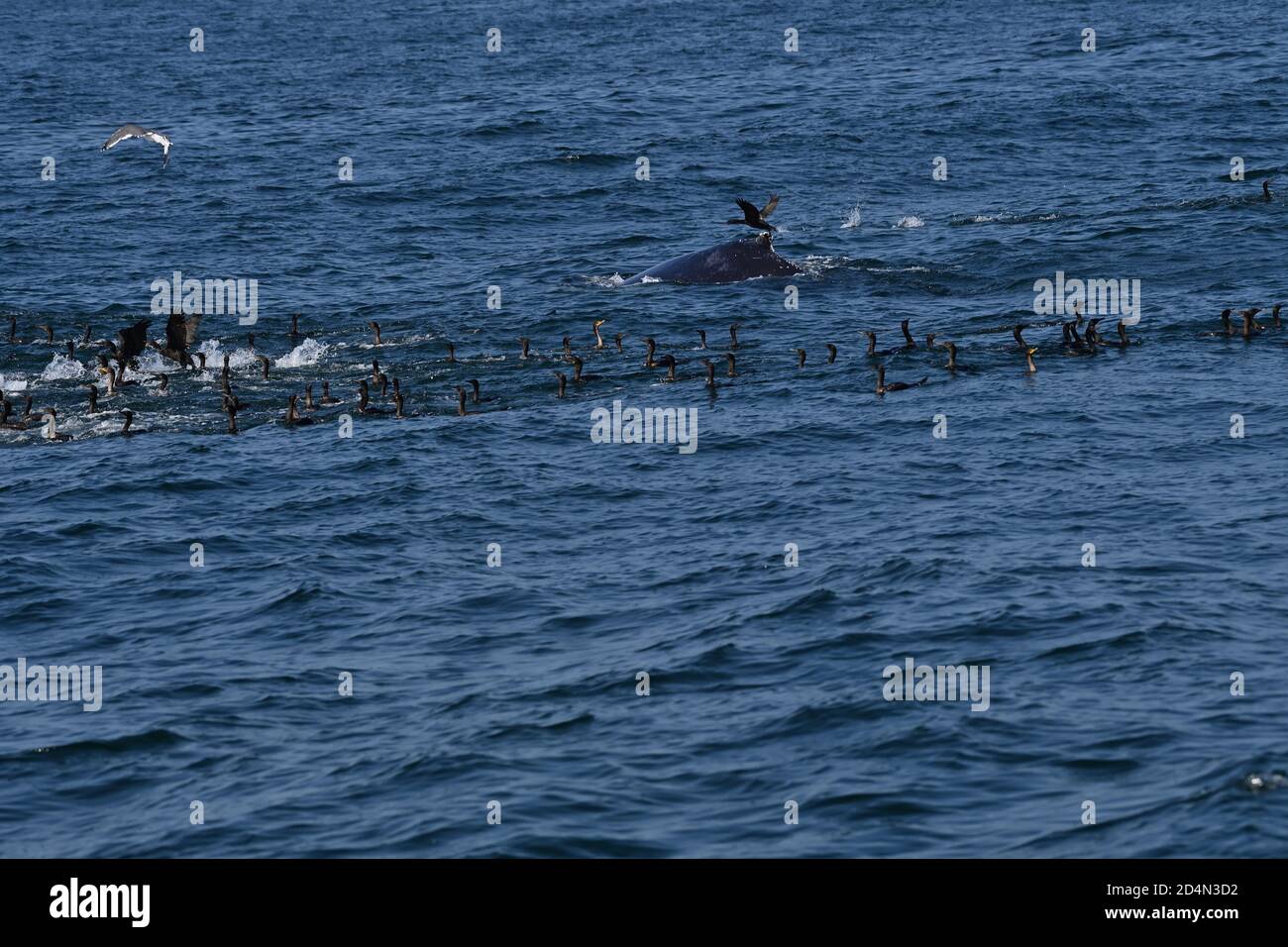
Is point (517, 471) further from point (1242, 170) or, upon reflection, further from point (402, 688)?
point (1242, 170)

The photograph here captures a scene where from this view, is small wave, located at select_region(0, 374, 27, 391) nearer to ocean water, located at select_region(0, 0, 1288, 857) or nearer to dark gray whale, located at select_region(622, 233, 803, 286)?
ocean water, located at select_region(0, 0, 1288, 857)

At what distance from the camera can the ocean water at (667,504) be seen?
17047 millimetres

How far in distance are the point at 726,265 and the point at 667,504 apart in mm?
12464

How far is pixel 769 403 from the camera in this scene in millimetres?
29266

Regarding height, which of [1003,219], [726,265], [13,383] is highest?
[1003,219]

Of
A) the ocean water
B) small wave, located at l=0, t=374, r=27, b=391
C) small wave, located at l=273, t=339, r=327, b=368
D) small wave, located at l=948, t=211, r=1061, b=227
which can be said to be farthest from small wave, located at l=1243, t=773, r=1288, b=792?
small wave, located at l=948, t=211, r=1061, b=227

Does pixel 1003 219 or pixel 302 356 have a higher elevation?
pixel 1003 219

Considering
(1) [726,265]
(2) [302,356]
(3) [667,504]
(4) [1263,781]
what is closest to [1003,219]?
(1) [726,265]

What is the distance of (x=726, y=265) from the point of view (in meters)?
36.7

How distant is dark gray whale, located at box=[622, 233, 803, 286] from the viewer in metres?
36.6

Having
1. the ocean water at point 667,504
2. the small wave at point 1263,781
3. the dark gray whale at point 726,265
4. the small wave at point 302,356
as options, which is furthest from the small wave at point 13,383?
the small wave at point 1263,781

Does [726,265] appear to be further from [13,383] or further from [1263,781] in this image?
[1263,781]

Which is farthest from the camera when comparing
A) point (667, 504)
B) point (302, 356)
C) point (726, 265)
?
point (726, 265)
